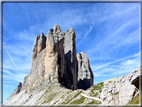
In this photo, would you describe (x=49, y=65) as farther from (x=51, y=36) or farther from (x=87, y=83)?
(x=87, y=83)

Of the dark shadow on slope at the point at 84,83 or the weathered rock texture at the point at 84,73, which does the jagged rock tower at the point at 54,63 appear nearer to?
the dark shadow on slope at the point at 84,83

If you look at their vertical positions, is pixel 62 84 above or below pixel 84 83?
below

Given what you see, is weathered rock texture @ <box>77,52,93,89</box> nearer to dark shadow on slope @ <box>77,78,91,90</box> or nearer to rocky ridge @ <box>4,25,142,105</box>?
dark shadow on slope @ <box>77,78,91,90</box>

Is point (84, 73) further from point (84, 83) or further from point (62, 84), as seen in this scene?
point (62, 84)

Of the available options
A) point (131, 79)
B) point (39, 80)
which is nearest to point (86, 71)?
point (39, 80)

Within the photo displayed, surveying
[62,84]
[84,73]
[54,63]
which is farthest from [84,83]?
[54,63]

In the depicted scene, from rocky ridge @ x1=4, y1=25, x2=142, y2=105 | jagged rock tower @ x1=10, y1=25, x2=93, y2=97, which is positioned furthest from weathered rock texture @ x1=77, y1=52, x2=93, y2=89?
jagged rock tower @ x1=10, y1=25, x2=93, y2=97

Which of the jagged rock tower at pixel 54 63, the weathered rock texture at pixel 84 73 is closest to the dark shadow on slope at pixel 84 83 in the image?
the weathered rock texture at pixel 84 73

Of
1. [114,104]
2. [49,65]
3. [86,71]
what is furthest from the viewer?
[86,71]

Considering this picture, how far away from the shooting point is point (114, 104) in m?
18.9

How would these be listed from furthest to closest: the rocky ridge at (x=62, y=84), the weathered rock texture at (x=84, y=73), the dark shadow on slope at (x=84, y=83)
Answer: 1. the weathered rock texture at (x=84, y=73)
2. the dark shadow on slope at (x=84, y=83)
3. the rocky ridge at (x=62, y=84)

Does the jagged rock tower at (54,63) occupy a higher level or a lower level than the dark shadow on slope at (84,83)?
higher

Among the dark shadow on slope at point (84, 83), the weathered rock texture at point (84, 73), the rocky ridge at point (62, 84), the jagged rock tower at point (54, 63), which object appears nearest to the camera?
the rocky ridge at point (62, 84)

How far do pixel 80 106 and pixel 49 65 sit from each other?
1567 inches
